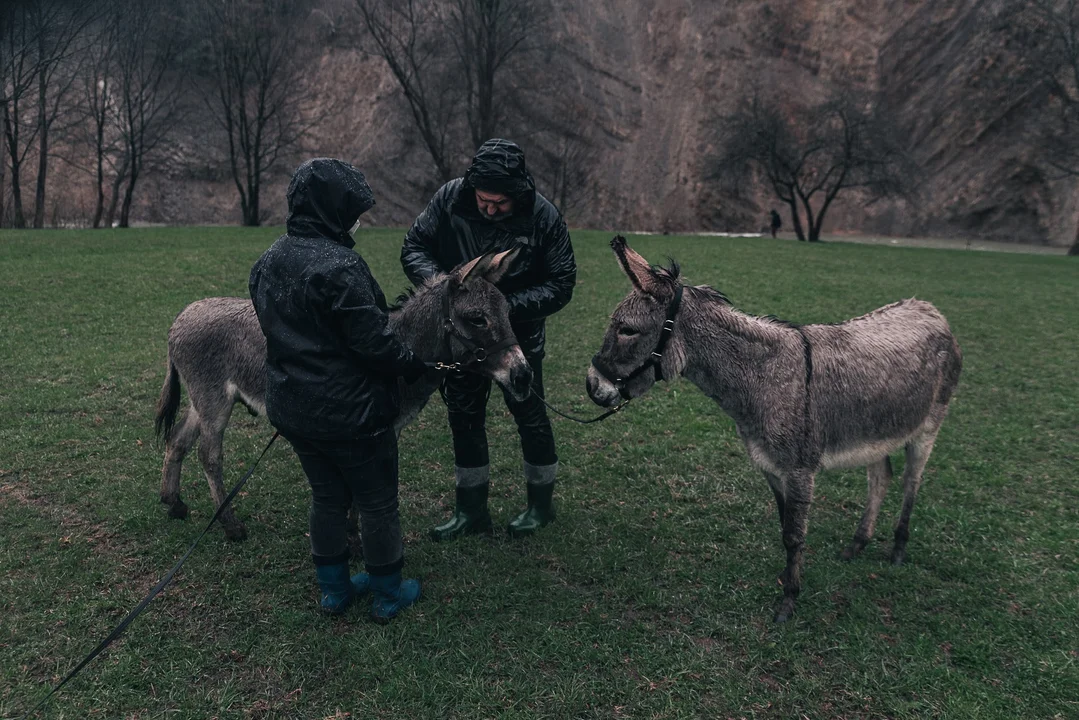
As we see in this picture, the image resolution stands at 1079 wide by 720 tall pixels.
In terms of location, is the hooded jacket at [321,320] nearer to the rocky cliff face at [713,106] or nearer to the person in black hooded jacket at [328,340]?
the person in black hooded jacket at [328,340]

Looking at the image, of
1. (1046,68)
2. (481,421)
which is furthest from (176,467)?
(1046,68)

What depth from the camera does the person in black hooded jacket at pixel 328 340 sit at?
3.52 metres

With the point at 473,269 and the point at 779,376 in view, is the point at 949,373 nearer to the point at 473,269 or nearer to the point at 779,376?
the point at 779,376

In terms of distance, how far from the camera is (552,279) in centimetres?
477

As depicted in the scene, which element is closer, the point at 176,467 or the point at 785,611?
the point at 785,611

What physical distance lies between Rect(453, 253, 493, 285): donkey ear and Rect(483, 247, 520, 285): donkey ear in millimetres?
27

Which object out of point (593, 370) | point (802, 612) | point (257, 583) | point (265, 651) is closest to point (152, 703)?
point (265, 651)

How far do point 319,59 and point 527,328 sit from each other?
4695cm

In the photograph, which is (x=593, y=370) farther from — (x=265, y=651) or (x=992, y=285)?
(x=992, y=285)

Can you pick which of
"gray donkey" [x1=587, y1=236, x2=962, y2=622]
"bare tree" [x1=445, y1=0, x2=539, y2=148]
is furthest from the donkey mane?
"bare tree" [x1=445, y1=0, x2=539, y2=148]

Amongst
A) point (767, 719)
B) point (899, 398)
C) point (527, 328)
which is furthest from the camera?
point (527, 328)

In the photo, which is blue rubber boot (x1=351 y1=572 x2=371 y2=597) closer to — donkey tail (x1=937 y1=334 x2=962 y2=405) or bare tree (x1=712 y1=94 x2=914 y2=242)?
donkey tail (x1=937 y1=334 x2=962 y2=405)

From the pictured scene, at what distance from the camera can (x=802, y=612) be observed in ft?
14.1

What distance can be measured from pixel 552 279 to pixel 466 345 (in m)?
1.02
